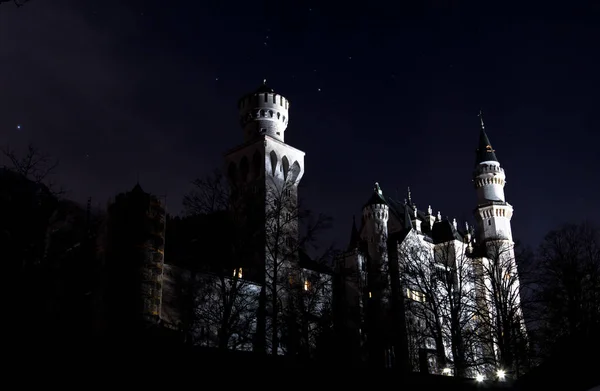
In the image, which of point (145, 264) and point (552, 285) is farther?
point (145, 264)

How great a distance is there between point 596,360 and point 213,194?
20839 mm

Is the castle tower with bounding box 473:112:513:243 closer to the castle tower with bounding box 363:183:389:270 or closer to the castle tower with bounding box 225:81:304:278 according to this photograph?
the castle tower with bounding box 363:183:389:270

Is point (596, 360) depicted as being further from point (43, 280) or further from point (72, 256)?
point (72, 256)

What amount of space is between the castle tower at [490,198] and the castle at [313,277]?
0.42ft

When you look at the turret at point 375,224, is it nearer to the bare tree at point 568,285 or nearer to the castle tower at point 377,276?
the castle tower at point 377,276

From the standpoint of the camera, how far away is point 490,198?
70.8m

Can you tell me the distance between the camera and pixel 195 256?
3566 cm

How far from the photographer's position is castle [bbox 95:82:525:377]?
31078mm

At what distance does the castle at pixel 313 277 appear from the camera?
102 ft

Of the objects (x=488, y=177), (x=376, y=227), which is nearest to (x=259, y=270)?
(x=376, y=227)

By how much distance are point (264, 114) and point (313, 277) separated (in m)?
21.4

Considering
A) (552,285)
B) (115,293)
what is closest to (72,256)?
(115,293)

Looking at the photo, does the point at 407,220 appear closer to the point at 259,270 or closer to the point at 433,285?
the point at 433,285

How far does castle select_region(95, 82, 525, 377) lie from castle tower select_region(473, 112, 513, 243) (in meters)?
0.13
